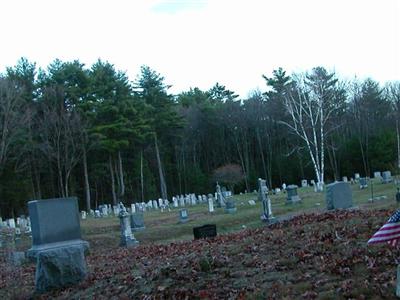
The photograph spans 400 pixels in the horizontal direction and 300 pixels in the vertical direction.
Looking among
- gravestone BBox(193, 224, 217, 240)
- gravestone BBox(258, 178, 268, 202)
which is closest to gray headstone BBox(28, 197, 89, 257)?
gravestone BBox(193, 224, 217, 240)

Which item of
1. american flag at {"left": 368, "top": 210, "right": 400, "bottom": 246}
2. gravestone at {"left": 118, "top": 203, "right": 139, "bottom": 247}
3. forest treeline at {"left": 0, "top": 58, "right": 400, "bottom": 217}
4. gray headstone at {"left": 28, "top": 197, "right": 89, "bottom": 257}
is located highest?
forest treeline at {"left": 0, "top": 58, "right": 400, "bottom": 217}

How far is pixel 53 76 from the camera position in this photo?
156 ft

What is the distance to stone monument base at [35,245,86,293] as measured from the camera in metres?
9.48

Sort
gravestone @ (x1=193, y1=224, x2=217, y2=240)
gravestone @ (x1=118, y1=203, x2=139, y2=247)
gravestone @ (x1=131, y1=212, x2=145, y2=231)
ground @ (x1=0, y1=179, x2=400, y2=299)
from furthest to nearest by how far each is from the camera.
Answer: gravestone @ (x1=131, y1=212, x2=145, y2=231) → gravestone @ (x1=118, y1=203, x2=139, y2=247) → gravestone @ (x1=193, y1=224, x2=217, y2=240) → ground @ (x1=0, y1=179, x2=400, y2=299)

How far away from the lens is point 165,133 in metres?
58.4

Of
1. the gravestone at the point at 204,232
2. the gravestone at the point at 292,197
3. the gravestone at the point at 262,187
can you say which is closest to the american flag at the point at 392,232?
the gravestone at the point at 204,232

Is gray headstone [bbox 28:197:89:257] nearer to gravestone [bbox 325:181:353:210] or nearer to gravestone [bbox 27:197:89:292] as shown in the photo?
gravestone [bbox 27:197:89:292]

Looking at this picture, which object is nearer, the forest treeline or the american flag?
the american flag

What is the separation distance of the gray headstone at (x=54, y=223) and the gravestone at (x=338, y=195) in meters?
9.88

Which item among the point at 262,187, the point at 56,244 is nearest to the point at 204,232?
the point at 56,244

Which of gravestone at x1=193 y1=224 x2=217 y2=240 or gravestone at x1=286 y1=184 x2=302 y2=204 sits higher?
gravestone at x1=286 y1=184 x2=302 y2=204

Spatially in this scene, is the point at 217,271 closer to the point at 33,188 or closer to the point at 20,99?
the point at 20,99

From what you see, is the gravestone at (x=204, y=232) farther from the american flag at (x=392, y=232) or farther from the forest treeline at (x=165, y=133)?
the forest treeline at (x=165, y=133)

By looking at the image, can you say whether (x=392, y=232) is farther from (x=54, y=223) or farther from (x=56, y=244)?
(x=54, y=223)
